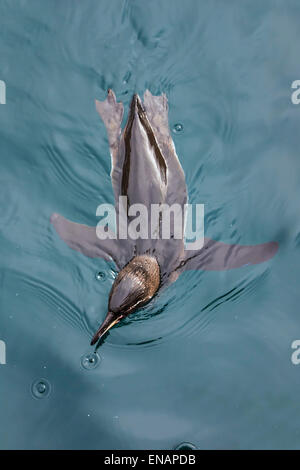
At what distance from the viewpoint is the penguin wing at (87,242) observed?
4777mm

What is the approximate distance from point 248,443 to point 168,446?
0.68 metres

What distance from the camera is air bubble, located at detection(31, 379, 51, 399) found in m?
4.43

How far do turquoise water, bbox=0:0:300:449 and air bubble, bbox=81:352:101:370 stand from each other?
1.8 inches

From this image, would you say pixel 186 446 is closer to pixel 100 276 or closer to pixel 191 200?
pixel 100 276

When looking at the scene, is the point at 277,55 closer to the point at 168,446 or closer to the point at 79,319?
the point at 79,319

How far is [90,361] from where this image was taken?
4504 mm

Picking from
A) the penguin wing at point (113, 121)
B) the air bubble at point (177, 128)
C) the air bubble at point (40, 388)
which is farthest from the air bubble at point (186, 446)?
the air bubble at point (177, 128)

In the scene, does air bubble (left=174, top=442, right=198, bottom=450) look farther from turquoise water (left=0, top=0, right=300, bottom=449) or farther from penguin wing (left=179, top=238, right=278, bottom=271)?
penguin wing (left=179, top=238, right=278, bottom=271)

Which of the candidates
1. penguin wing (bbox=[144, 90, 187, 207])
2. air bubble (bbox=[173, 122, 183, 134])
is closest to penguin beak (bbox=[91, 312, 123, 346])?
penguin wing (bbox=[144, 90, 187, 207])

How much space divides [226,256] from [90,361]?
1.59 meters

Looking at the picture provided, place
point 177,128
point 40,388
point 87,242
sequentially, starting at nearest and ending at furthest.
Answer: point 40,388 → point 87,242 → point 177,128

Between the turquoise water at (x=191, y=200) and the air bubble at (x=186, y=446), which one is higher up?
the turquoise water at (x=191, y=200)

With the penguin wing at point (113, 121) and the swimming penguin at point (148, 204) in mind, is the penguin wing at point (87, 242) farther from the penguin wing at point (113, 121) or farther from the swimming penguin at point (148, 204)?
the penguin wing at point (113, 121)

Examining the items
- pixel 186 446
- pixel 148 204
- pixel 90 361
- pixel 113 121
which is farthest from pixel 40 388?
pixel 113 121
